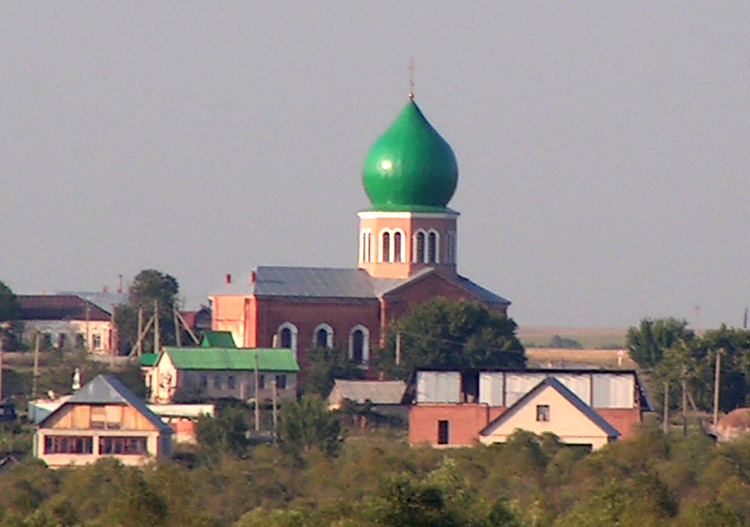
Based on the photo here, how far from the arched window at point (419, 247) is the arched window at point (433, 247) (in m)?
0.14

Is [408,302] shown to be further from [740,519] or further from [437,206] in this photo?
[740,519]

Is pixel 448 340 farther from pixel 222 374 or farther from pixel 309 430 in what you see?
pixel 309 430

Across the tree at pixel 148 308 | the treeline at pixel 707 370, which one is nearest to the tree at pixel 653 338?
the treeline at pixel 707 370

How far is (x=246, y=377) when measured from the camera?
52312 millimetres

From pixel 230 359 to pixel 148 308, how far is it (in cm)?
700

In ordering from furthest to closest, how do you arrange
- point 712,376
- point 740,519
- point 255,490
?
point 712,376, point 255,490, point 740,519

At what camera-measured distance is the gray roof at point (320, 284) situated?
54938 mm

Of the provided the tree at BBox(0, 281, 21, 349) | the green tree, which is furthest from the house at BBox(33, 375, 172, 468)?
the tree at BBox(0, 281, 21, 349)

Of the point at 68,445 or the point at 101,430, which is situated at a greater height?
the point at 101,430

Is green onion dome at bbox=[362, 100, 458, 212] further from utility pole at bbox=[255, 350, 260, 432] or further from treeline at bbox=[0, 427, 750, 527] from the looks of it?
treeline at bbox=[0, 427, 750, 527]

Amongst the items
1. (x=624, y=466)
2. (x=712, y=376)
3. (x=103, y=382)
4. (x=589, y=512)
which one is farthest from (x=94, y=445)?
(x=589, y=512)

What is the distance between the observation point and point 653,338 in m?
59.7

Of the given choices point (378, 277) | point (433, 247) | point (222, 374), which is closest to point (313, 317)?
point (378, 277)

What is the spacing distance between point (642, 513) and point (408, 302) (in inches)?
→ 1145
